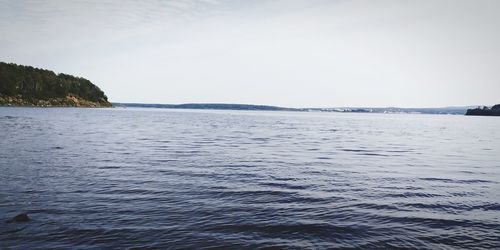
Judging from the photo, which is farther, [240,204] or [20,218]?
[240,204]

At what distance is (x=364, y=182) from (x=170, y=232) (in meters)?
12.8

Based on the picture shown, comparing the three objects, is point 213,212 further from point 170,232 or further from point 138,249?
point 138,249

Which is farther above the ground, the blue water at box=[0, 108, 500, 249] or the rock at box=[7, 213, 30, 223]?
the rock at box=[7, 213, 30, 223]

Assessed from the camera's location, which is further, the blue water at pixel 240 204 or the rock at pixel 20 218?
the rock at pixel 20 218

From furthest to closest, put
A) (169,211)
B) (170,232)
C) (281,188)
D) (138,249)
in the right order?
(281,188) → (169,211) → (170,232) → (138,249)

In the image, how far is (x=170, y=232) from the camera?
10609 millimetres

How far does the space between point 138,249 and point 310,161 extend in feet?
66.7

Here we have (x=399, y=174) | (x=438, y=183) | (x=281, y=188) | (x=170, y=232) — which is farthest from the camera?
(x=399, y=174)

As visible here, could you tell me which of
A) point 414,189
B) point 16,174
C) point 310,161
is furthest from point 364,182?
point 16,174

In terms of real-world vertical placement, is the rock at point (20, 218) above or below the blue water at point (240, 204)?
above

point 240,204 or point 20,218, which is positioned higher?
point 20,218

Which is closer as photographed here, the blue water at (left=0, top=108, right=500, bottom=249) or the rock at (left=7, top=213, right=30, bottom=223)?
the blue water at (left=0, top=108, right=500, bottom=249)

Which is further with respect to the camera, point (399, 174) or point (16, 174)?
point (399, 174)

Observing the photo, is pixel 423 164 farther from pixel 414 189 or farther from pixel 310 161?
pixel 414 189
